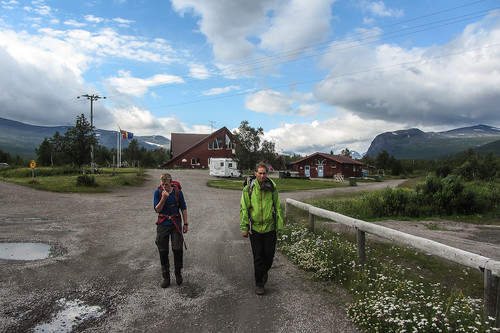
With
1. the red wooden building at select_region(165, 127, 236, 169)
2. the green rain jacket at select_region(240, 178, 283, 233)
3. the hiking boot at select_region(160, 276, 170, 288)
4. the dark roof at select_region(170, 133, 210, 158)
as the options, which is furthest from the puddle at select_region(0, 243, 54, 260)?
the dark roof at select_region(170, 133, 210, 158)

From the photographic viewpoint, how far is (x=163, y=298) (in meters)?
4.52

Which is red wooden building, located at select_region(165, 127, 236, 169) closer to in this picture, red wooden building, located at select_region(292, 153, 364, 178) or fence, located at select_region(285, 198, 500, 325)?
red wooden building, located at select_region(292, 153, 364, 178)

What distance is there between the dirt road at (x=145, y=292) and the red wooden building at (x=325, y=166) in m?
46.4

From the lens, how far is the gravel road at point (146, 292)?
3.78 metres

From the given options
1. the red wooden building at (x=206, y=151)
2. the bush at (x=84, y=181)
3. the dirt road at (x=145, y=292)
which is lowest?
the dirt road at (x=145, y=292)

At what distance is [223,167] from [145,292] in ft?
111

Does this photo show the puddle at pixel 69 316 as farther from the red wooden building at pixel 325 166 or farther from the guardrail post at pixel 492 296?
the red wooden building at pixel 325 166

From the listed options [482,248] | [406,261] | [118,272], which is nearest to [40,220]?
[118,272]

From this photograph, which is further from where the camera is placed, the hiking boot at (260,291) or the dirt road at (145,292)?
the hiking boot at (260,291)

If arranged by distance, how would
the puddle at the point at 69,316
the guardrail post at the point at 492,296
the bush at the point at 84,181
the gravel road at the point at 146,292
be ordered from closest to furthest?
the guardrail post at the point at 492,296
the puddle at the point at 69,316
the gravel road at the point at 146,292
the bush at the point at 84,181

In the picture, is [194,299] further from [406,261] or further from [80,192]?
[80,192]

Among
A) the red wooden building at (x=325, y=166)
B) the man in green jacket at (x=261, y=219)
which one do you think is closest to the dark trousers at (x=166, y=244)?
the man in green jacket at (x=261, y=219)

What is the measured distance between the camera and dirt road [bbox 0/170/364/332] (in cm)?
378

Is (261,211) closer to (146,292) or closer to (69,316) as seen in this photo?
(146,292)
